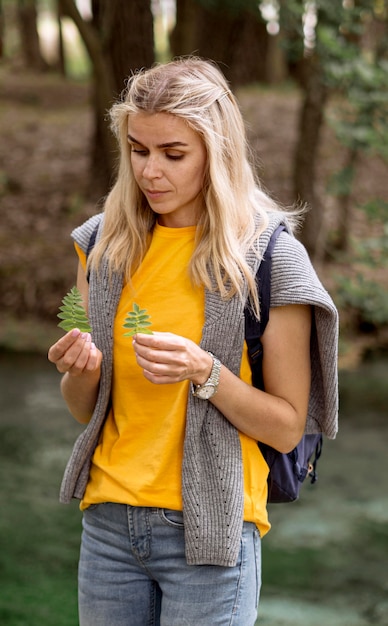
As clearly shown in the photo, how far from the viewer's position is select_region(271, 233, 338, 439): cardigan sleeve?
2000 millimetres

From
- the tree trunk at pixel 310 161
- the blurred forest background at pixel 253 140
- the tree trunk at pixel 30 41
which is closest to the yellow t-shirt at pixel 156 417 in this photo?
the blurred forest background at pixel 253 140

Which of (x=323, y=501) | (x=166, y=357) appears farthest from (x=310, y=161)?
(x=166, y=357)

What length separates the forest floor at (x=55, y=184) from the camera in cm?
902

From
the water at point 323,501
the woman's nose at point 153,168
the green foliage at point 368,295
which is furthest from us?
the green foliage at point 368,295

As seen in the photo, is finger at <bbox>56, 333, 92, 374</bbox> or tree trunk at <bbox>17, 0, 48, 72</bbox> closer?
finger at <bbox>56, 333, 92, 374</bbox>

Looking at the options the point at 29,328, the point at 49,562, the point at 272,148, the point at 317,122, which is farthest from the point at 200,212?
the point at 272,148

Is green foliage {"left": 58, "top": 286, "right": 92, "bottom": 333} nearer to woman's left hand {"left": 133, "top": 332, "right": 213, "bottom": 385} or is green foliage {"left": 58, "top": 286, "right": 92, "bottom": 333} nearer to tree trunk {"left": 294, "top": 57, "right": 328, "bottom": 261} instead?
woman's left hand {"left": 133, "top": 332, "right": 213, "bottom": 385}

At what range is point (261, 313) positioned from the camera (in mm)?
2027

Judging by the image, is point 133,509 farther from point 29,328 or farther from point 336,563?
point 29,328

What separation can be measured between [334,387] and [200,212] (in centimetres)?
54

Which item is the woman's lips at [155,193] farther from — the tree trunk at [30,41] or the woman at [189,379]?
the tree trunk at [30,41]

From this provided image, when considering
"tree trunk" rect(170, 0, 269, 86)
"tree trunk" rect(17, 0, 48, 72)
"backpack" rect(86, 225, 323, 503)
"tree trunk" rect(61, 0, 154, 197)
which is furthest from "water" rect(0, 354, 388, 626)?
"tree trunk" rect(17, 0, 48, 72)

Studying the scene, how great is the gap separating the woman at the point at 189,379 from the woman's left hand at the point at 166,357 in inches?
1.4

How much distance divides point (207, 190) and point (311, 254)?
8.24m
